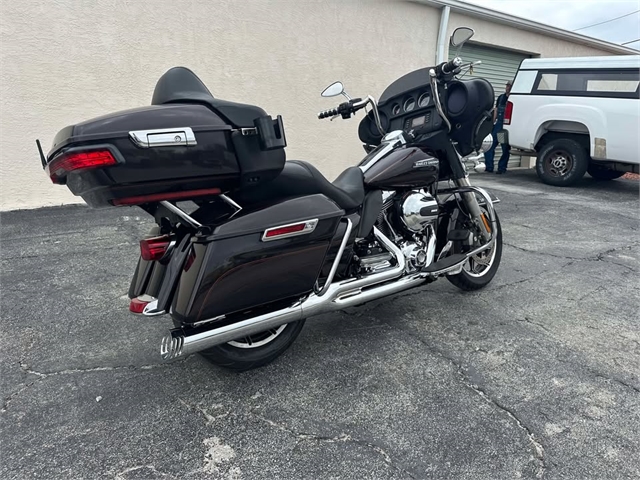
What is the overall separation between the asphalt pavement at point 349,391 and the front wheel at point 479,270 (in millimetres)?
106

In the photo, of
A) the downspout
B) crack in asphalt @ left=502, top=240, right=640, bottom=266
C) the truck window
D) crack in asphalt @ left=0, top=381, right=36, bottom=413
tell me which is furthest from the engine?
the downspout

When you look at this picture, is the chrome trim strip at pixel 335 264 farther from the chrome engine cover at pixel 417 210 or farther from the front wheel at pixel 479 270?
the front wheel at pixel 479 270

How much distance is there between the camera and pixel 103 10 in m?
5.36

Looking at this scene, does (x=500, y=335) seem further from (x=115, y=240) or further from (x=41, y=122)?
(x=41, y=122)

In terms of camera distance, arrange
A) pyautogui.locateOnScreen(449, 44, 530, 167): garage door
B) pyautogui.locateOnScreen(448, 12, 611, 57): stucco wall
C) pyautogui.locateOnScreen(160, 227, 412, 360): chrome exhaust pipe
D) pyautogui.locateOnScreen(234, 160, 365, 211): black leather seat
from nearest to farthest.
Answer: pyautogui.locateOnScreen(160, 227, 412, 360): chrome exhaust pipe
pyautogui.locateOnScreen(234, 160, 365, 211): black leather seat
pyautogui.locateOnScreen(448, 12, 611, 57): stucco wall
pyautogui.locateOnScreen(449, 44, 530, 167): garage door

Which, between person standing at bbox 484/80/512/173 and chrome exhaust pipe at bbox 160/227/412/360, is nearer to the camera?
chrome exhaust pipe at bbox 160/227/412/360

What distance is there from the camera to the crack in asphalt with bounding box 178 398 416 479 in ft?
5.38

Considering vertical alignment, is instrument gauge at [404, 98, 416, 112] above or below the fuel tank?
above

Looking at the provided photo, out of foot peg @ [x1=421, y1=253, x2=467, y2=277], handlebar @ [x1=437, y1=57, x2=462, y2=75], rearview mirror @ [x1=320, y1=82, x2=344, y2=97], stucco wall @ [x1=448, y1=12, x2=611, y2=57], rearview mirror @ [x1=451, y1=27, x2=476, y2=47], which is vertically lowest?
foot peg @ [x1=421, y1=253, x2=467, y2=277]

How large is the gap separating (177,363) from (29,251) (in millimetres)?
2724

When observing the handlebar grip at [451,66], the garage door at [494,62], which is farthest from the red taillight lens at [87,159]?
the garage door at [494,62]

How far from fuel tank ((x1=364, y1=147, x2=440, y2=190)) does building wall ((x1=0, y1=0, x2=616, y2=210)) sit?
4.64 meters

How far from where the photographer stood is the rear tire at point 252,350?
6.59 feet

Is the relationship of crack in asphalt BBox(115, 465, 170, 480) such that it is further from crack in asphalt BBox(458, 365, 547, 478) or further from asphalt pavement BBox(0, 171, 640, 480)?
crack in asphalt BBox(458, 365, 547, 478)
